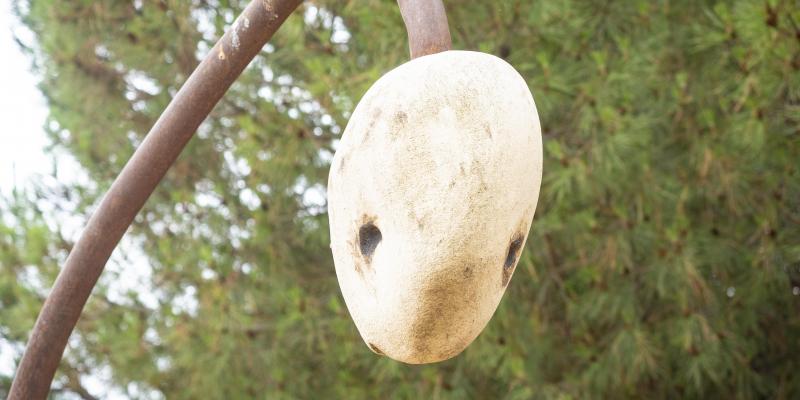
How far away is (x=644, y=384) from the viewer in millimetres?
1986

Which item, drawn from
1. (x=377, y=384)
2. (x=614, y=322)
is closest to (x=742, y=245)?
(x=614, y=322)

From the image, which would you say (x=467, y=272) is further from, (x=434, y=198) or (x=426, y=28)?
(x=426, y=28)

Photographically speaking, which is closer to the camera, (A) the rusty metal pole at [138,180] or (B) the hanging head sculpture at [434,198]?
(B) the hanging head sculpture at [434,198]

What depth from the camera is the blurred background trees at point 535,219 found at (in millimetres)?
1756

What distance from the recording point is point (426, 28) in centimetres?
56

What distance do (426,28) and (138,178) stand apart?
246 millimetres

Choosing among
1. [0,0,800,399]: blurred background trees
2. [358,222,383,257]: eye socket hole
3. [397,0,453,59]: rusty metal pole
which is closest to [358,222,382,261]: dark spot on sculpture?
[358,222,383,257]: eye socket hole

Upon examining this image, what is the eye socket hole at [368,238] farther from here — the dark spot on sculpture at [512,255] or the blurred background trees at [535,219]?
the blurred background trees at [535,219]

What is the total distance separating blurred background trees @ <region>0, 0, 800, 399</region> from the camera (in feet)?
5.76

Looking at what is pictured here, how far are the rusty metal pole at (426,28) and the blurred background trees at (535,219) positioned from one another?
3.50 ft

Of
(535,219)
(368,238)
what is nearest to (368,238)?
(368,238)

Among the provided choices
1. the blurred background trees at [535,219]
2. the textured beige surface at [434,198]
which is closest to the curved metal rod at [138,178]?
the textured beige surface at [434,198]

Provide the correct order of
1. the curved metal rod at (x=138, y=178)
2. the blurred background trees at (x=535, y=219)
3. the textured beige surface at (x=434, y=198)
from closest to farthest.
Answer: the textured beige surface at (x=434, y=198), the curved metal rod at (x=138, y=178), the blurred background trees at (x=535, y=219)

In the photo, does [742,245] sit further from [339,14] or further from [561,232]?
[339,14]
